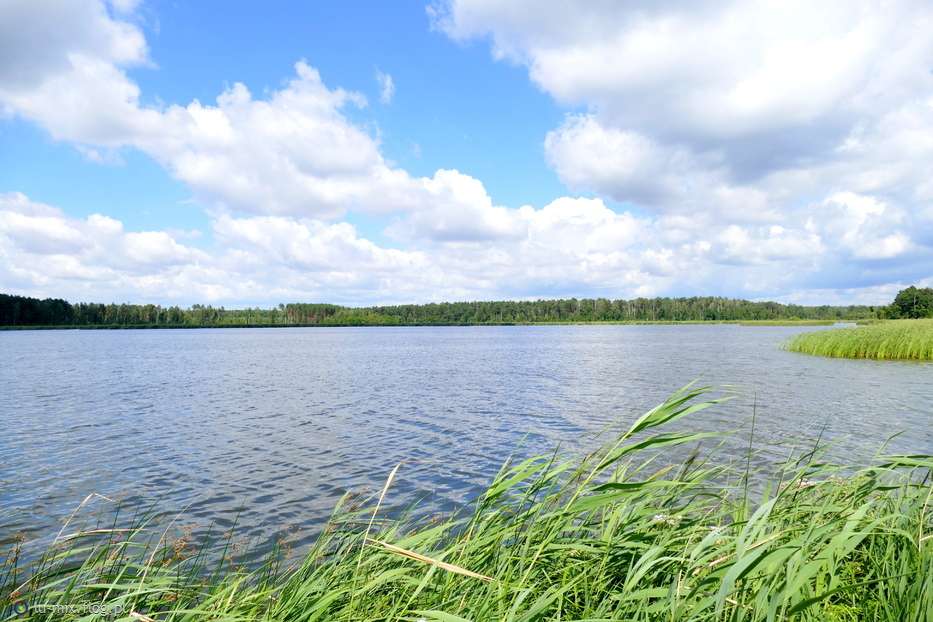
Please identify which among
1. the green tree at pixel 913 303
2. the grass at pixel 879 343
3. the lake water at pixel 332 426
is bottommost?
the lake water at pixel 332 426

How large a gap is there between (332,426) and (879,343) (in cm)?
4502

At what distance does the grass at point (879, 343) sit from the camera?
133 ft

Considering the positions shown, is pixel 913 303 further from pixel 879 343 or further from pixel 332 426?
pixel 332 426

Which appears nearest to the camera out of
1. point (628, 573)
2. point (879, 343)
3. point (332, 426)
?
point (628, 573)

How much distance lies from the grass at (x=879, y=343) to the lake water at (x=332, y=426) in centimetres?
455

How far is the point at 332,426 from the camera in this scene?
69.1 ft

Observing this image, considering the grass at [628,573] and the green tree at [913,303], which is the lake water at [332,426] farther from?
the green tree at [913,303]

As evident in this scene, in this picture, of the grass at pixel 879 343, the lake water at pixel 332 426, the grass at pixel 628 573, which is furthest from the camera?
the grass at pixel 879 343

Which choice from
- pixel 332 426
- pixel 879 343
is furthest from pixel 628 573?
pixel 879 343

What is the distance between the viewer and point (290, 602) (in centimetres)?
455

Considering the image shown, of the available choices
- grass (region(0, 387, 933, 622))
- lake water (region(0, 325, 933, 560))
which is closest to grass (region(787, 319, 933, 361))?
lake water (region(0, 325, 933, 560))

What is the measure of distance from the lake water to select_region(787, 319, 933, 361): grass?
14.9 ft

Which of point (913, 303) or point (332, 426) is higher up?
point (913, 303)

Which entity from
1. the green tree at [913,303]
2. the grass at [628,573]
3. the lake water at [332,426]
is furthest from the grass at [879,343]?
the green tree at [913,303]
